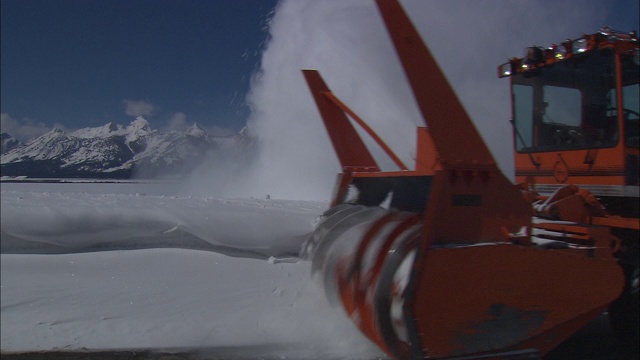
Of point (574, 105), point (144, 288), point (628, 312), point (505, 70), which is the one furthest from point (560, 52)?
point (144, 288)

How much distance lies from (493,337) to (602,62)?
2599mm

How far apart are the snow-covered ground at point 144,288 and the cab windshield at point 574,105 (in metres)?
2.50

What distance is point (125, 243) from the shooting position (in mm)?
4879

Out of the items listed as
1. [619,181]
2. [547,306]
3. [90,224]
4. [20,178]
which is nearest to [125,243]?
[90,224]

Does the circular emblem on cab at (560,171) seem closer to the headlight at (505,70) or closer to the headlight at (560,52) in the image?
the headlight at (560,52)

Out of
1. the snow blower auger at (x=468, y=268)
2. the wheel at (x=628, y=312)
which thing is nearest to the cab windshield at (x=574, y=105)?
the wheel at (x=628, y=312)

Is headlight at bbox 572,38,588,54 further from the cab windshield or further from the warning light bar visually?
the cab windshield

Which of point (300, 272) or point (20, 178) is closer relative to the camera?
point (20, 178)

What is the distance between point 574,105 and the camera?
14.3ft

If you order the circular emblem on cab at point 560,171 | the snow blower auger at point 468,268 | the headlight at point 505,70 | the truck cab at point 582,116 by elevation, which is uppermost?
the headlight at point 505,70

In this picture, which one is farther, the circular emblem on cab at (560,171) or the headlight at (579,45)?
the circular emblem on cab at (560,171)

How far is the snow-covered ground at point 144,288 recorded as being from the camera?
3564 mm

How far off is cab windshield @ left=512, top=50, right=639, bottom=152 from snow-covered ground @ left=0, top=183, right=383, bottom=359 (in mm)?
2502

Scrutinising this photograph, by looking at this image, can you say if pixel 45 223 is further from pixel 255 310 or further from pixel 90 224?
pixel 255 310
